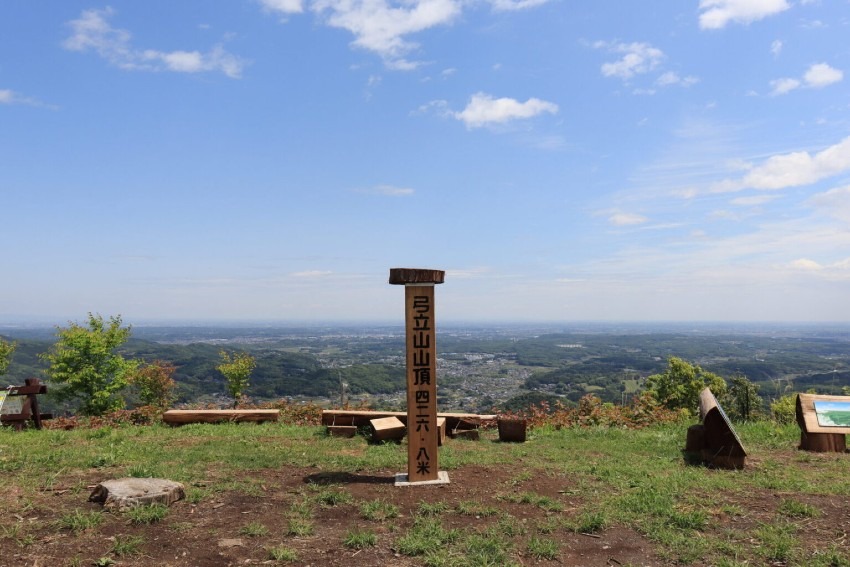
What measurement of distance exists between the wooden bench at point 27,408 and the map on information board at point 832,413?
14.7 meters

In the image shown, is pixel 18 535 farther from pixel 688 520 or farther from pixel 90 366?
pixel 90 366

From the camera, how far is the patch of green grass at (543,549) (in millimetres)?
4219

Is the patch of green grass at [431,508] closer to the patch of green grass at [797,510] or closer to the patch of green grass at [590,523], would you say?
the patch of green grass at [590,523]

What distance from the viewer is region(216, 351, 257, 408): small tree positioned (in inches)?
639

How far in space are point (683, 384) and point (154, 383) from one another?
27360mm

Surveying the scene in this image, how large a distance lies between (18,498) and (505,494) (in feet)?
17.2

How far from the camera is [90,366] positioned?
15.6 meters

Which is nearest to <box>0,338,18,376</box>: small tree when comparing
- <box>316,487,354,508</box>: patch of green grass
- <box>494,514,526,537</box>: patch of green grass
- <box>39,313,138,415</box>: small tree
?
<box>39,313,138,415</box>: small tree

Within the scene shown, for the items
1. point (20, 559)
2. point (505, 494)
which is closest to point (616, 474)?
point (505, 494)

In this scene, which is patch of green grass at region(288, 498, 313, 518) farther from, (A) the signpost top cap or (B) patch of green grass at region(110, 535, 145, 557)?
(A) the signpost top cap

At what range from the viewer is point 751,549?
14.2ft

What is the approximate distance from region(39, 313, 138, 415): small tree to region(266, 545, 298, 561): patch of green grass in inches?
547

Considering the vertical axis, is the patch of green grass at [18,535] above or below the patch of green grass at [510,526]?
above

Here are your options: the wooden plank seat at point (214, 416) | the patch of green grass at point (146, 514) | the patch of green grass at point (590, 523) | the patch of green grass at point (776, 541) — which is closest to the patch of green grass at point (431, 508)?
the patch of green grass at point (590, 523)
